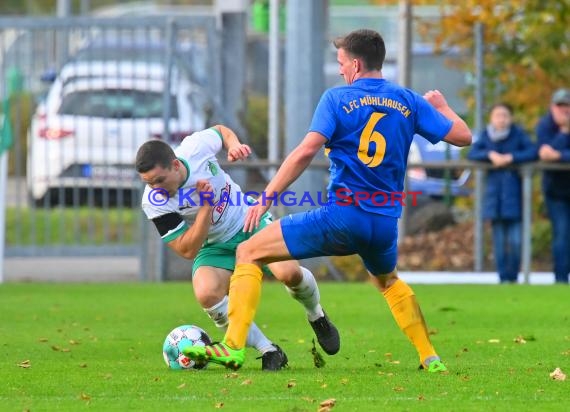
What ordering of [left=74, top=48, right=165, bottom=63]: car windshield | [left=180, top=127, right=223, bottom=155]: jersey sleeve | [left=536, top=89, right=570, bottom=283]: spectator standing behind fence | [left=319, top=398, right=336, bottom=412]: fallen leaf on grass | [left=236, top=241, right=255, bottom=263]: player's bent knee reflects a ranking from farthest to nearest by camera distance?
[left=74, top=48, right=165, bottom=63]: car windshield, [left=536, top=89, right=570, bottom=283]: spectator standing behind fence, [left=180, top=127, right=223, bottom=155]: jersey sleeve, [left=236, top=241, right=255, bottom=263]: player's bent knee, [left=319, top=398, right=336, bottom=412]: fallen leaf on grass

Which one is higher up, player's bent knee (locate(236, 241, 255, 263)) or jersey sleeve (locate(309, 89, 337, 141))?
jersey sleeve (locate(309, 89, 337, 141))

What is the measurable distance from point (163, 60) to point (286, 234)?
10.0m

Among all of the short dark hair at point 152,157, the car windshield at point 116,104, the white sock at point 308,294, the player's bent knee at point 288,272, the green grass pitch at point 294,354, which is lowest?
the green grass pitch at point 294,354

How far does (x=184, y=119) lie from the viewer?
17578mm

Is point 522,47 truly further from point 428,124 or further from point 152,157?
point 152,157

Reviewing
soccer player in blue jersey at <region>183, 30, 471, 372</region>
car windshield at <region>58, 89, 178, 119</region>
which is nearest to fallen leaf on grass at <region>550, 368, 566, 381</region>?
soccer player in blue jersey at <region>183, 30, 471, 372</region>

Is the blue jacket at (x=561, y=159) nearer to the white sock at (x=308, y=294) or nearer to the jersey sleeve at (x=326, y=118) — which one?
the white sock at (x=308, y=294)

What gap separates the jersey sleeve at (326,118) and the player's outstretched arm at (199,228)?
919 mm

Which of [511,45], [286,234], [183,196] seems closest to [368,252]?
[286,234]

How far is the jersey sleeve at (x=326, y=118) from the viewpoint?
8047mm

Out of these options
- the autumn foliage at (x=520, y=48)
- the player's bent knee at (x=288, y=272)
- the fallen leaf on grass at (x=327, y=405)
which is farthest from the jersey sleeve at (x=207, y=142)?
the autumn foliage at (x=520, y=48)

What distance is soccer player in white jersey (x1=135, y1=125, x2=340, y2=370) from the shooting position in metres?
8.71

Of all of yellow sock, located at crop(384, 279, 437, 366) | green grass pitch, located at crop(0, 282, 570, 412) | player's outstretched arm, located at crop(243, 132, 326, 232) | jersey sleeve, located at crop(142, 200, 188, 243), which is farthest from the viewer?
jersey sleeve, located at crop(142, 200, 188, 243)

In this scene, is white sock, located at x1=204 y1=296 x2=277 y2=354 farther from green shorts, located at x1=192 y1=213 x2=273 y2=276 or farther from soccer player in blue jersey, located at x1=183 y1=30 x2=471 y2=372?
soccer player in blue jersey, located at x1=183 y1=30 x2=471 y2=372
